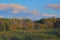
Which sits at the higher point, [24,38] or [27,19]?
[27,19]

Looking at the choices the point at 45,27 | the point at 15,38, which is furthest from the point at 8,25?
the point at 15,38

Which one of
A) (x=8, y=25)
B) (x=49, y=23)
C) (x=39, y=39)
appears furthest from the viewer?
Result: (x=49, y=23)

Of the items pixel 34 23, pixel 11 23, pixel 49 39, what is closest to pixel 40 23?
pixel 34 23

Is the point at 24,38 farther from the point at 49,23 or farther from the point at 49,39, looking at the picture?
the point at 49,23

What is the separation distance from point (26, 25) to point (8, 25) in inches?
69.6

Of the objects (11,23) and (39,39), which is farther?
(11,23)

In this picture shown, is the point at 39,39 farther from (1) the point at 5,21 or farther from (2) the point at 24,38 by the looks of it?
(1) the point at 5,21

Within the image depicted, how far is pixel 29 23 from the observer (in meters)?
20.0

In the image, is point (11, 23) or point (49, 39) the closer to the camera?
point (49, 39)

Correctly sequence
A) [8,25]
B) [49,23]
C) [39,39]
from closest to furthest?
[39,39] → [8,25] → [49,23]

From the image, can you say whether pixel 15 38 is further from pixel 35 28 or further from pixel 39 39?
pixel 35 28

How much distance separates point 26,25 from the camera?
2014 cm

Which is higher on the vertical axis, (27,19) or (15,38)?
(27,19)

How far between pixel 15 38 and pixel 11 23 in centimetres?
728
